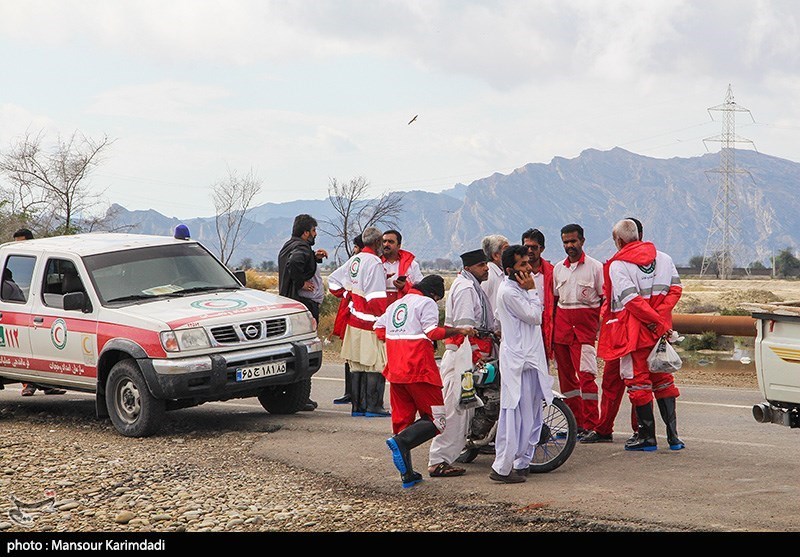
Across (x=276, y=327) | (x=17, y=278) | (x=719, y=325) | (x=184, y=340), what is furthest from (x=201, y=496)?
(x=719, y=325)

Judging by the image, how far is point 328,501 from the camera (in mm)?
7898

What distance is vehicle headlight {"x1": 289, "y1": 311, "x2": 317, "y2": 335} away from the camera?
11242 mm

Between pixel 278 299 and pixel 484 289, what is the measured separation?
10.3 ft

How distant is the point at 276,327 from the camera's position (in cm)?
1105

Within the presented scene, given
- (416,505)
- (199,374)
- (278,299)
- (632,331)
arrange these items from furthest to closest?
(278,299)
(199,374)
(632,331)
(416,505)

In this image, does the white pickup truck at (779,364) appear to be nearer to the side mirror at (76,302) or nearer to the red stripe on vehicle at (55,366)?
the red stripe on vehicle at (55,366)

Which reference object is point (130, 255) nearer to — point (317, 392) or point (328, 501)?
point (317, 392)

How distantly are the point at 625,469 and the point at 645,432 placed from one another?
30.9 inches

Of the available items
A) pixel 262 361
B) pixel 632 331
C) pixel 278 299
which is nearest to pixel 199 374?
pixel 262 361

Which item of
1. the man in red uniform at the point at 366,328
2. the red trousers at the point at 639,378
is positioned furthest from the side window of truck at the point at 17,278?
the red trousers at the point at 639,378

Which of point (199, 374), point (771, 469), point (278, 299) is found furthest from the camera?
point (278, 299)

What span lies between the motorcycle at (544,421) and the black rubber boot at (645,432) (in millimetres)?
832

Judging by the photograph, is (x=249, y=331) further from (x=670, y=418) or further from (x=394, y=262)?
(x=670, y=418)

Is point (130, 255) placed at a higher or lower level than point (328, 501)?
higher
